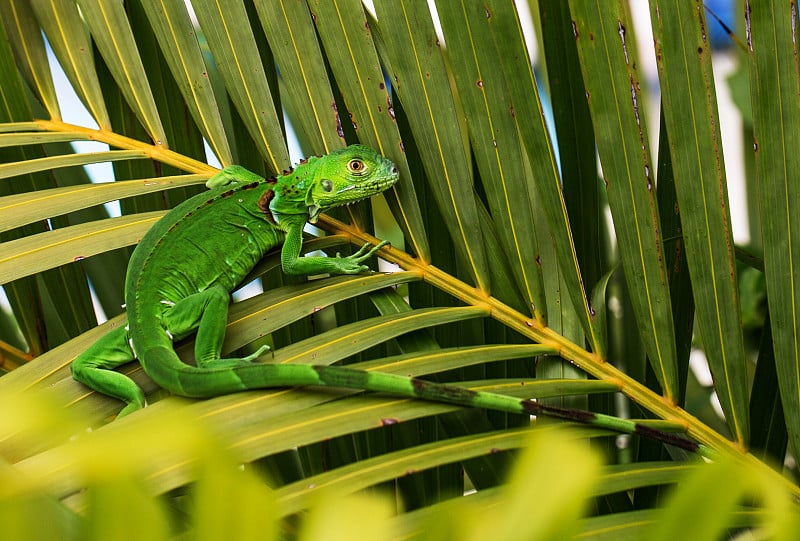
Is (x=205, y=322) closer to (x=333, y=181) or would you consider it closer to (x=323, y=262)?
(x=323, y=262)

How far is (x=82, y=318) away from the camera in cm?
184

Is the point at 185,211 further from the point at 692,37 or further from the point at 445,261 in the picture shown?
the point at 692,37

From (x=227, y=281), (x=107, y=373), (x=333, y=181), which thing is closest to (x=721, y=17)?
(x=333, y=181)

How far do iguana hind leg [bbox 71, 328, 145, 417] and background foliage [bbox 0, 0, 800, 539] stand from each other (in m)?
0.04

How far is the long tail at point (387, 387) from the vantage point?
1.17 m

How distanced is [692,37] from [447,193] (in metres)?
0.55

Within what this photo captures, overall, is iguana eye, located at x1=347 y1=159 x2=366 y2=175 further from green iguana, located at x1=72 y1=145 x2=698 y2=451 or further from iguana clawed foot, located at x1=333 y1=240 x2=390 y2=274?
iguana clawed foot, located at x1=333 y1=240 x2=390 y2=274

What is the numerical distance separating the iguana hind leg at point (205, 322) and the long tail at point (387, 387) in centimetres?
17

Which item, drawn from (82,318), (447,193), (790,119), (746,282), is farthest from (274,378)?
(746,282)

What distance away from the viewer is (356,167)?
5.26ft

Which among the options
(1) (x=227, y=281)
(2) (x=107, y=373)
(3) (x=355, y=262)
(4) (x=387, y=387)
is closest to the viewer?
(4) (x=387, y=387)

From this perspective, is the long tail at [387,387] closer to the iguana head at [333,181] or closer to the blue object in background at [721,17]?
the iguana head at [333,181]

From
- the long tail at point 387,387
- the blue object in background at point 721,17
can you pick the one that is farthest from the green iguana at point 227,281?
the blue object in background at point 721,17

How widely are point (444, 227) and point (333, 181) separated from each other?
0.29 m
